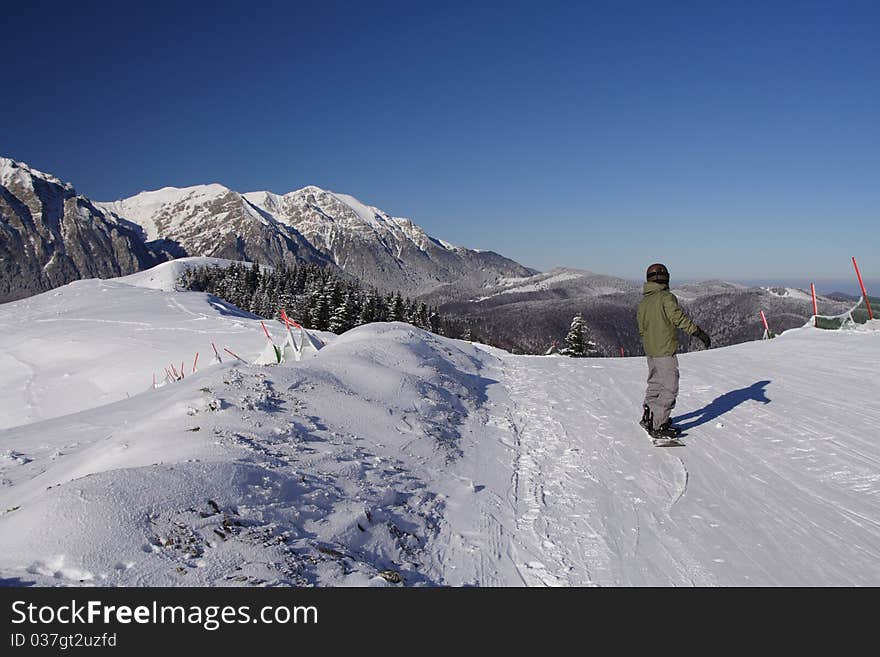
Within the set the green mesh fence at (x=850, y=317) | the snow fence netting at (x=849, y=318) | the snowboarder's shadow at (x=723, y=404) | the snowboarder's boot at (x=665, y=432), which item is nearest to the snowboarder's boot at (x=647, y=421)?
the snowboarder's boot at (x=665, y=432)

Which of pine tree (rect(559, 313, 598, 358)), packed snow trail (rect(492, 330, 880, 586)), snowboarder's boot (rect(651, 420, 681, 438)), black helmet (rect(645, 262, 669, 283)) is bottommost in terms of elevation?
pine tree (rect(559, 313, 598, 358))

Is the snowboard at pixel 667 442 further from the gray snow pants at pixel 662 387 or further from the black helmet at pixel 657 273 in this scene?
the black helmet at pixel 657 273

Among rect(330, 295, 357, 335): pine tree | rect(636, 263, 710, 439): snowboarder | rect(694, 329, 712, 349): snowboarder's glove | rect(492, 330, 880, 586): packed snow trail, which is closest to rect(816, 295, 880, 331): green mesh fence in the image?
rect(492, 330, 880, 586): packed snow trail

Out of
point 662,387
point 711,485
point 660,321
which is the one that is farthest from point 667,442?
point 660,321

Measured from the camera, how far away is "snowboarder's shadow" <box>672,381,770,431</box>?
846 centimetres

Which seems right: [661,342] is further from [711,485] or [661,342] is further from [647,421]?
[711,485]

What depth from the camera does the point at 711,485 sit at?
19.0 ft

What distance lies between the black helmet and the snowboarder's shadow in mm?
2604

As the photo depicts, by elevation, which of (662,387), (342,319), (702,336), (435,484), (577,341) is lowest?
(577,341)

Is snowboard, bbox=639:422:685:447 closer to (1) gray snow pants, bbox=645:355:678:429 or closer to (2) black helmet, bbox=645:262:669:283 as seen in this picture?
(1) gray snow pants, bbox=645:355:678:429

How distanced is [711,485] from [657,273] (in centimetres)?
320

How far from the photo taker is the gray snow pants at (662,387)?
721 cm

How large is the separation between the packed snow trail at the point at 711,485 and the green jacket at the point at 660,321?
1497 millimetres

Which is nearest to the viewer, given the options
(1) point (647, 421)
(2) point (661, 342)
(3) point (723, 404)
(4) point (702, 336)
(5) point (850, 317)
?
(4) point (702, 336)
